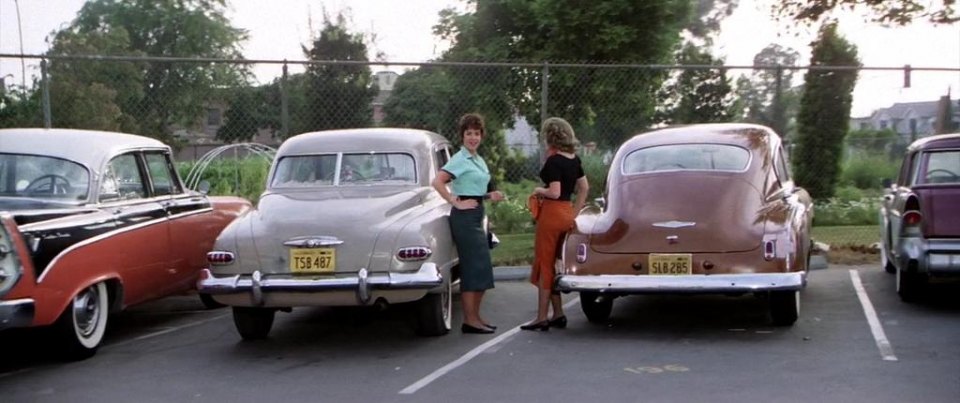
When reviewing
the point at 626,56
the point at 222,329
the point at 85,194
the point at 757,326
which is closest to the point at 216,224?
the point at 222,329

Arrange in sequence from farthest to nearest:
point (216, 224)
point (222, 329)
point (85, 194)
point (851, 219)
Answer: point (851, 219) → point (216, 224) → point (222, 329) → point (85, 194)

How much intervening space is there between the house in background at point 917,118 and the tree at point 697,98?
1.97m

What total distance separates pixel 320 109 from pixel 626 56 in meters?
4.60

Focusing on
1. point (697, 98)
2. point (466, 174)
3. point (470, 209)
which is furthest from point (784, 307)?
point (697, 98)

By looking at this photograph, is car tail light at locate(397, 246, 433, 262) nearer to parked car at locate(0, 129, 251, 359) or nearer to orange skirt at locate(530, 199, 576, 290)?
orange skirt at locate(530, 199, 576, 290)

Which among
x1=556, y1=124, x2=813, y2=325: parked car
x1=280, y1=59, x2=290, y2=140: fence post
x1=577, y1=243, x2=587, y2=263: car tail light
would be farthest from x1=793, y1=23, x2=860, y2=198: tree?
x1=577, y1=243, x2=587, y2=263: car tail light

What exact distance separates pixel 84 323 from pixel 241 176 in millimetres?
6958

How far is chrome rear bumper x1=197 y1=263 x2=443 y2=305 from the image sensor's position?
22.9 feet

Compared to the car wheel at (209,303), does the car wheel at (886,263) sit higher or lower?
higher

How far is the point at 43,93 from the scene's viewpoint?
1098 cm

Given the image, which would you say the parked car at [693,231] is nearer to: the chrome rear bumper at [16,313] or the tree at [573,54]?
the chrome rear bumper at [16,313]

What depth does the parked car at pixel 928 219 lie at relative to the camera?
838cm

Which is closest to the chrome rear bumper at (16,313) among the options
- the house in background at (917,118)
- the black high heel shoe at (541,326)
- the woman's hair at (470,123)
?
the woman's hair at (470,123)

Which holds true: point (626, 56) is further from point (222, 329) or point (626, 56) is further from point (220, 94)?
point (222, 329)
